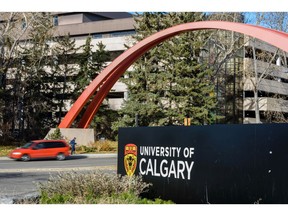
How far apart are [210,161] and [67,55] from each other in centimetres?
5000

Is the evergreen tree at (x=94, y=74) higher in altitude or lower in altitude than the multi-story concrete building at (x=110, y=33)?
lower

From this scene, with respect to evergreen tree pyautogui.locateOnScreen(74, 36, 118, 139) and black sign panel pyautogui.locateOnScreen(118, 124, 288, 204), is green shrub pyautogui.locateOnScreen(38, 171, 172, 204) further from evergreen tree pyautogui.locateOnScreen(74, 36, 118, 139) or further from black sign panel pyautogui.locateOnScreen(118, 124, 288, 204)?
evergreen tree pyautogui.locateOnScreen(74, 36, 118, 139)

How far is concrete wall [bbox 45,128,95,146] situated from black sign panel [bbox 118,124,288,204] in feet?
89.6

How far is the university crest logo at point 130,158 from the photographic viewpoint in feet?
33.8

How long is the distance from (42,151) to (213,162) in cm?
2285

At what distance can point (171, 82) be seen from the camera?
155ft

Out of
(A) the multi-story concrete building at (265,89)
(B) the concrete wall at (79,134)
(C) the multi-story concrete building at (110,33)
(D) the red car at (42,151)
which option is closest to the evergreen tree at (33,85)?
(C) the multi-story concrete building at (110,33)

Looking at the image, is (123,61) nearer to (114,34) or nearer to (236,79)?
(236,79)

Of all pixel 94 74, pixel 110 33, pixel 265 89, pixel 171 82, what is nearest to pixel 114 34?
pixel 110 33

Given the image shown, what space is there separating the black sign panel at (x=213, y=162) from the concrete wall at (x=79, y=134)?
27.3m

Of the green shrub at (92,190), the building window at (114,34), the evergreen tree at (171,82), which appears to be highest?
the building window at (114,34)

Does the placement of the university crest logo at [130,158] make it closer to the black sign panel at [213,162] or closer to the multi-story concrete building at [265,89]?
the black sign panel at [213,162]

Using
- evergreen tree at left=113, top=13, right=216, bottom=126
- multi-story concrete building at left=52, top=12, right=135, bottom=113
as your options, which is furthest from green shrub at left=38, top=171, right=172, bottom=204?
multi-story concrete building at left=52, top=12, right=135, bottom=113

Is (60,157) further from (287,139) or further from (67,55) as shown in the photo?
(67,55)
